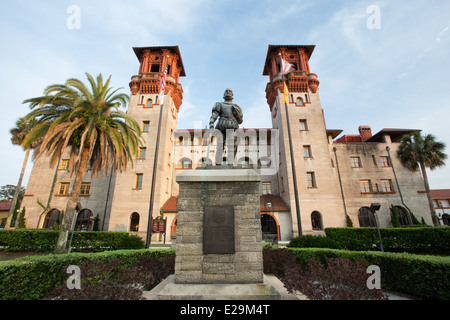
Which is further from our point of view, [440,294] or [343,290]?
[440,294]

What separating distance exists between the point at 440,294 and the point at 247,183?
6.35 meters

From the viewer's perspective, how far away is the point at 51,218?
25.8 m

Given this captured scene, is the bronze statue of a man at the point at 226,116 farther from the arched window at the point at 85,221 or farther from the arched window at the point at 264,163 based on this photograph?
the arched window at the point at 85,221

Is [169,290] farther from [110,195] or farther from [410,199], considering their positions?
[410,199]

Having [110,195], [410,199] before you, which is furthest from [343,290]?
[410,199]

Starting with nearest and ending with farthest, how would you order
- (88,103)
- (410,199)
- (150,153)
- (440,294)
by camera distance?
(440,294) → (88,103) → (150,153) → (410,199)

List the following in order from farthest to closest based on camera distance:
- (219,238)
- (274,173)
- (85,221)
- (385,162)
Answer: (274,173)
(385,162)
(85,221)
(219,238)

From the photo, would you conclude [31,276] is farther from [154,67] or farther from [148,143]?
[154,67]

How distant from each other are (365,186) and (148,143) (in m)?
30.5

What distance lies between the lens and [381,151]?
2973 centimetres

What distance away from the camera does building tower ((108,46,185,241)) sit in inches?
914

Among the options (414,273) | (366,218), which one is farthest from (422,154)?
(414,273)

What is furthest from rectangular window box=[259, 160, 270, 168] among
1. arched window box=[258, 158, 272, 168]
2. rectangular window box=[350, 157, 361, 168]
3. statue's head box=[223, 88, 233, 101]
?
statue's head box=[223, 88, 233, 101]

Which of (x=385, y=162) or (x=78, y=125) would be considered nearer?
(x=78, y=125)
